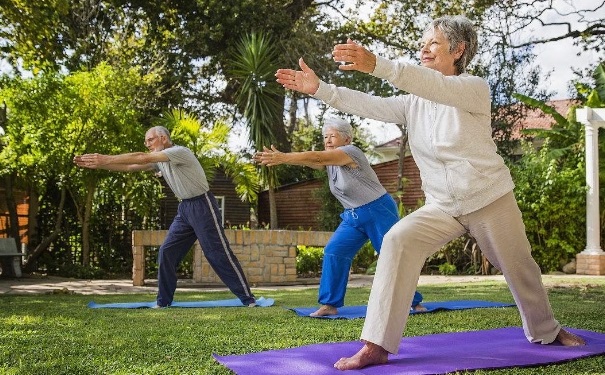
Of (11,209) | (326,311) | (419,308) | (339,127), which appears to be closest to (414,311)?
(419,308)

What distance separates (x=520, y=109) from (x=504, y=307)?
14.0m

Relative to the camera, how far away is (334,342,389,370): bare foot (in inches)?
132

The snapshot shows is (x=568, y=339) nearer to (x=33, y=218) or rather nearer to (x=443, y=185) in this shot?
(x=443, y=185)

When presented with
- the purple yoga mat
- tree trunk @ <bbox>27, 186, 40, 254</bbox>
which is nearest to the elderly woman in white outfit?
the purple yoga mat

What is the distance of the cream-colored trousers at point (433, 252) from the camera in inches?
134

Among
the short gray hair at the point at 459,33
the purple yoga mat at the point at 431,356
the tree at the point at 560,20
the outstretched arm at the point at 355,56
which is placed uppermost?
the tree at the point at 560,20

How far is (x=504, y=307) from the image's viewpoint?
6.19 meters

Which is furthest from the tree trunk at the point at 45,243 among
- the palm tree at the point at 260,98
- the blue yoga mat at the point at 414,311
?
the blue yoga mat at the point at 414,311

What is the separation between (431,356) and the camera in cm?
366

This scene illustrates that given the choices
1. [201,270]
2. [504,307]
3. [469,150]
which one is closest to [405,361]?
[469,150]

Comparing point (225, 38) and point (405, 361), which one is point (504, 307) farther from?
point (225, 38)

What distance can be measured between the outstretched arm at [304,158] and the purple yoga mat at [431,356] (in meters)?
1.32

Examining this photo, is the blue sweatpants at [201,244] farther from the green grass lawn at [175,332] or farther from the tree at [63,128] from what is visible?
the tree at [63,128]

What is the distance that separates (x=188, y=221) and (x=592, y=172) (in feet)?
33.5
